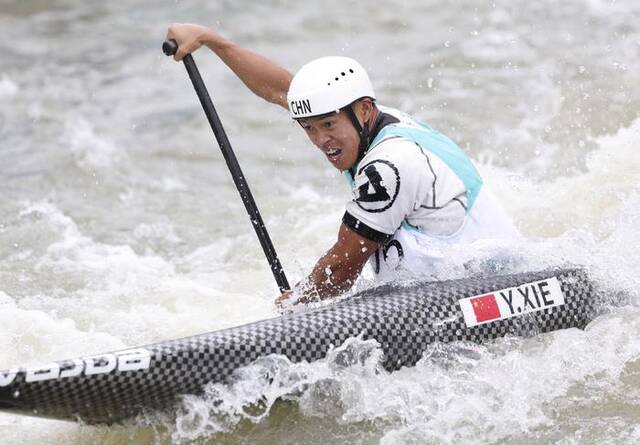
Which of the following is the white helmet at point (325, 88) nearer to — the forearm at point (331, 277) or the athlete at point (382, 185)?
the athlete at point (382, 185)

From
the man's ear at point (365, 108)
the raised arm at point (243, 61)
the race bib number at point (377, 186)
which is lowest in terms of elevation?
the race bib number at point (377, 186)

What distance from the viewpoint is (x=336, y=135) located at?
190 inches

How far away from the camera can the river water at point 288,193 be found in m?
A: 4.63

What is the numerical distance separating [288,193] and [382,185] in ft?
13.5

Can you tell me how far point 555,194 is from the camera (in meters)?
7.80

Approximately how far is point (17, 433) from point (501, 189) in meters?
4.29

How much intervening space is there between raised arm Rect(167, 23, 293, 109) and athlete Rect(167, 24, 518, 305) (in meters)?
1.14

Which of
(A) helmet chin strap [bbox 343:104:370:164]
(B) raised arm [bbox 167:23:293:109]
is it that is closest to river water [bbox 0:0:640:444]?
(A) helmet chin strap [bbox 343:104:370:164]

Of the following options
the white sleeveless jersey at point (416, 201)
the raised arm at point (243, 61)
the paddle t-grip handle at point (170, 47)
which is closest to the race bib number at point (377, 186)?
the white sleeveless jersey at point (416, 201)

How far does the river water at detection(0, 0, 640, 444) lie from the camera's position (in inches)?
182

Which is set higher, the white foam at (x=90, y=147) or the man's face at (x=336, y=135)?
the white foam at (x=90, y=147)

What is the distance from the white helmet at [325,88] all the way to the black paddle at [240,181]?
38.1 inches

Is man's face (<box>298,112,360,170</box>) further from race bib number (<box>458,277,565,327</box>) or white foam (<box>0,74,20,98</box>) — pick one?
white foam (<box>0,74,20,98</box>)

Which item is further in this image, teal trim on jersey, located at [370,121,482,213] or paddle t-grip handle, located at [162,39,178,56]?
paddle t-grip handle, located at [162,39,178,56]
